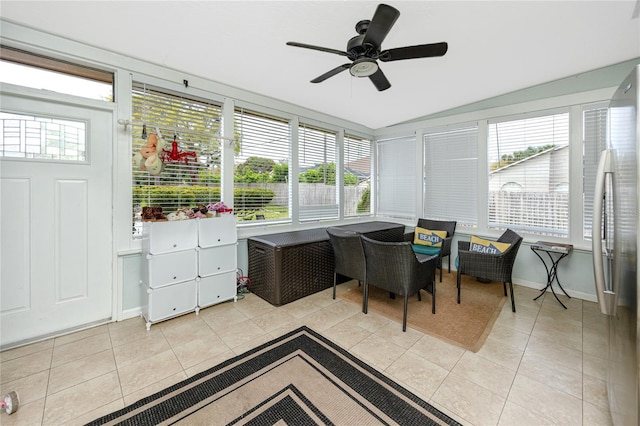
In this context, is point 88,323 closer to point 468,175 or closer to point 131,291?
point 131,291

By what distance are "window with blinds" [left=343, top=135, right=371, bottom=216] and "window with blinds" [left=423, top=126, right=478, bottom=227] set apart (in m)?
1.21

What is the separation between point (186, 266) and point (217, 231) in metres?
0.48

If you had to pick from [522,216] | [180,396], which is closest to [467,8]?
[522,216]

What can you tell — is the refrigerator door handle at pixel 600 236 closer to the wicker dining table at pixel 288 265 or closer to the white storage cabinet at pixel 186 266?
the wicker dining table at pixel 288 265

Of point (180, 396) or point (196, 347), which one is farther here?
point (196, 347)

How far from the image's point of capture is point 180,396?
1.69m

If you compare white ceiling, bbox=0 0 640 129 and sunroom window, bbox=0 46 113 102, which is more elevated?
white ceiling, bbox=0 0 640 129

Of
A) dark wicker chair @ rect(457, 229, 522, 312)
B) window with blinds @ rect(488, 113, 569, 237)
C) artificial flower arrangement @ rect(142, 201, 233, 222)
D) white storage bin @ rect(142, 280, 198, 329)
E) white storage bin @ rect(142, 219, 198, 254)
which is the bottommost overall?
white storage bin @ rect(142, 280, 198, 329)

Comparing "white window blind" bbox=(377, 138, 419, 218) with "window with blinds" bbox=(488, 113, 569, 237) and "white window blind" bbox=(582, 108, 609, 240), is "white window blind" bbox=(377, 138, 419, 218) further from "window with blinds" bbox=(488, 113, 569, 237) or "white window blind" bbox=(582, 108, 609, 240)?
"white window blind" bbox=(582, 108, 609, 240)

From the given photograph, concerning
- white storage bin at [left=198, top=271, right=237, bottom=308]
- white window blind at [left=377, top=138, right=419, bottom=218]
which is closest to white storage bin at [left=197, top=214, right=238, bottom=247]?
white storage bin at [left=198, top=271, right=237, bottom=308]

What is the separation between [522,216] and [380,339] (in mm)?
3013

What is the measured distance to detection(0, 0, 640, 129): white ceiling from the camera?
2.01 metres

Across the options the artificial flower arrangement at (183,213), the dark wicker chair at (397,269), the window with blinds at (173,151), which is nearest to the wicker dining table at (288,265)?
the artificial flower arrangement at (183,213)

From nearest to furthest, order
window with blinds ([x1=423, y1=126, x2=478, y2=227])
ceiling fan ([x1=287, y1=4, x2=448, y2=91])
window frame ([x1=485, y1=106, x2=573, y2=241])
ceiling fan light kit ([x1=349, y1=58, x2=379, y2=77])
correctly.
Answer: ceiling fan ([x1=287, y1=4, x2=448, y2=91]) → ceiling fan light kit ([x1=349, y1=58, x2=379, y2=77]) → window frame ([x1=485, y1=106, x2=573, y2=241]) → window with blinds ([x1=423, y1=126, x2=478, y2=227])
